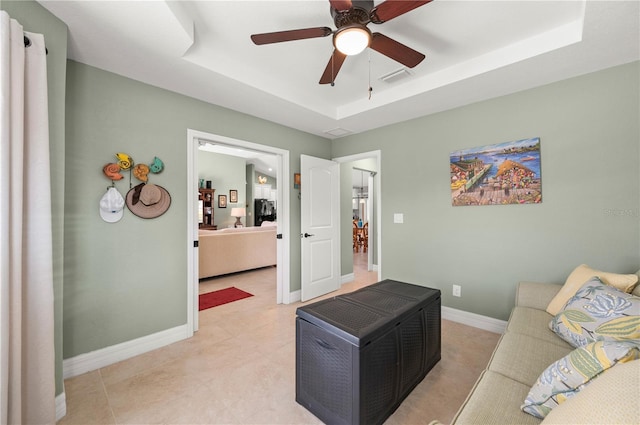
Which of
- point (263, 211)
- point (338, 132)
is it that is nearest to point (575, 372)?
point (338, 132)

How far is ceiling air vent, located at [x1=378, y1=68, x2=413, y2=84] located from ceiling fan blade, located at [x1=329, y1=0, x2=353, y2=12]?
1272 mm

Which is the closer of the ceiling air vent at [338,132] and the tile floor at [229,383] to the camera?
the tile floor at [229,383]

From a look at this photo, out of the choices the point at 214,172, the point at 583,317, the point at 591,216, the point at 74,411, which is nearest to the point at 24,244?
the point at 74,411

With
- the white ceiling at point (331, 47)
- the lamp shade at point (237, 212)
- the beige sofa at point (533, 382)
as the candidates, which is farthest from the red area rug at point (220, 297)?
the lamp shade at point (237, 212)

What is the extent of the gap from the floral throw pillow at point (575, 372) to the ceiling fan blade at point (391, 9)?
159cm

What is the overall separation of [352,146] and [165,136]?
252cm

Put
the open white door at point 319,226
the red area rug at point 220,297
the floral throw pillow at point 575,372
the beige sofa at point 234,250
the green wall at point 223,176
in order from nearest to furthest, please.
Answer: the floral throw pillow at point 575,372, the red area rug at point 220,297, the open white door at point 319,226, the beige sofa at point 234,250, the green wall at point 223,176

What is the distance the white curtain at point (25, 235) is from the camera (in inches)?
49.3

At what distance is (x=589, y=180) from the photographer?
2299 mm

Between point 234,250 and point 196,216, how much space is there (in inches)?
96.2

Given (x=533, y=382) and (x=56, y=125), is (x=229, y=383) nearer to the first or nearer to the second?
(x=533, y=382)

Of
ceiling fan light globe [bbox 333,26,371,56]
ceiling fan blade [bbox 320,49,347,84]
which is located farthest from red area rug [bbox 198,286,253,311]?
ceiling fan light globe [bbox 333,26,371,56]

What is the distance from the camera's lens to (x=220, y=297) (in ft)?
12.7

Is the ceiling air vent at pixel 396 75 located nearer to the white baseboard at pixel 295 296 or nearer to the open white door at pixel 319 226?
the open white door at pixel 319 226
